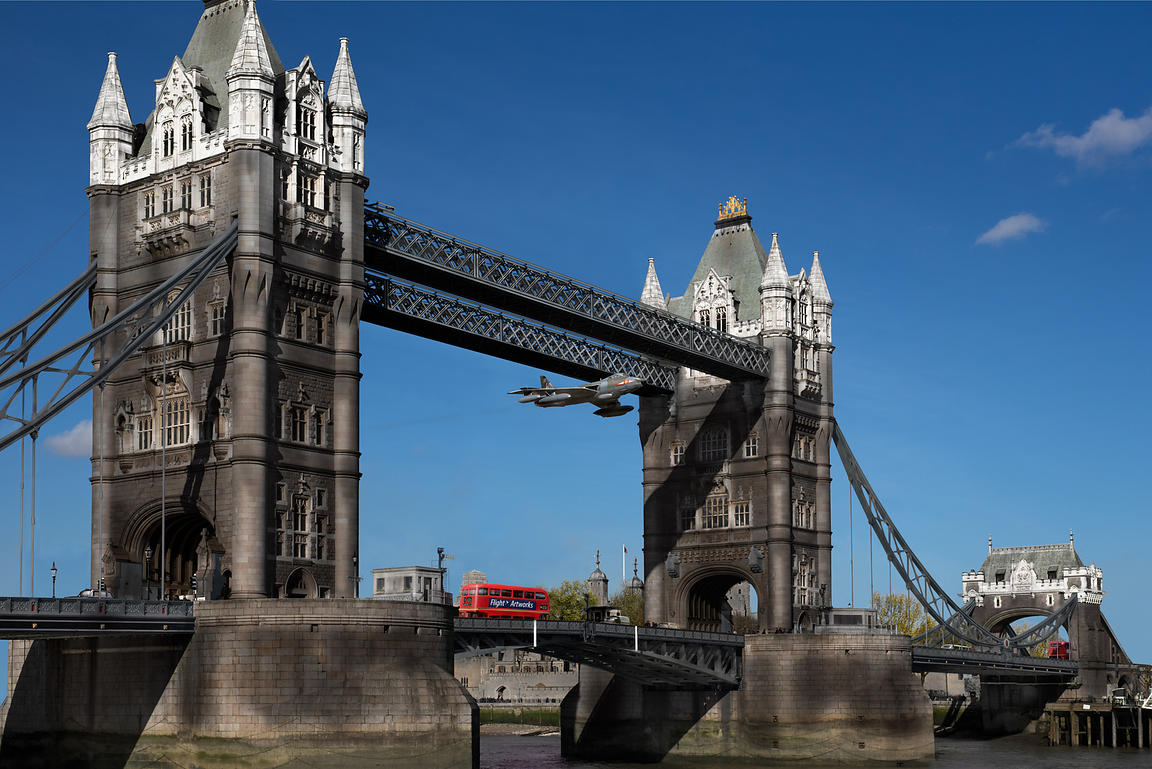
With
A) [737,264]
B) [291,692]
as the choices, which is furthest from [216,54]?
[737,264]

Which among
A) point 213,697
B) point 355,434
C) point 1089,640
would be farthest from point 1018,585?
point 213,697

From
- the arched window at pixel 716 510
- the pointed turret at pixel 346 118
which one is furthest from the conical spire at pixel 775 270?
the pointed turret at pixel 346 118

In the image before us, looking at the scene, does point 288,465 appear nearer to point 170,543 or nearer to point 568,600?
point 170,543

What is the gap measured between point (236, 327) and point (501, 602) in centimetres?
2930

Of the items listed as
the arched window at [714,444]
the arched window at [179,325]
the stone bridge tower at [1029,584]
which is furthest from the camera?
the stone bridge tower at [1029,584]

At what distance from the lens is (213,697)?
2518 inches

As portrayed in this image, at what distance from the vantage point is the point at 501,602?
9300 cm

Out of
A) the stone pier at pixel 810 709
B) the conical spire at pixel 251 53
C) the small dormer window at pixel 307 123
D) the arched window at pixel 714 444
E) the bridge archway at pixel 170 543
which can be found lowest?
the stone pier at pixel 810 709

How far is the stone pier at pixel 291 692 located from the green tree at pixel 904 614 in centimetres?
11564

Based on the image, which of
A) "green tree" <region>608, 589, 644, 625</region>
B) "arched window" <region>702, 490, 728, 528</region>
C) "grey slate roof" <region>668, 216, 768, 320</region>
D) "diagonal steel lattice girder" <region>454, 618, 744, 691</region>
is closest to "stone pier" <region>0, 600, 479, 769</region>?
"diagonal steel lattice girder" <region>454, 618, 744, 691</region>

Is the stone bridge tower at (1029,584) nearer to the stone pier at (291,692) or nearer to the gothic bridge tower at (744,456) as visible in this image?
the gothic bridge tower at (744,456)

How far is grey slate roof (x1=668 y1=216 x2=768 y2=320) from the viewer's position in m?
107

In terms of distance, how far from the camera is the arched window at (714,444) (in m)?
106

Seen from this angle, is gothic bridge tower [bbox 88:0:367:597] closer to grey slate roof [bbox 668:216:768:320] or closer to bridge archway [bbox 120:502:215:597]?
bridge archway [bbox 120:502:215:597]
